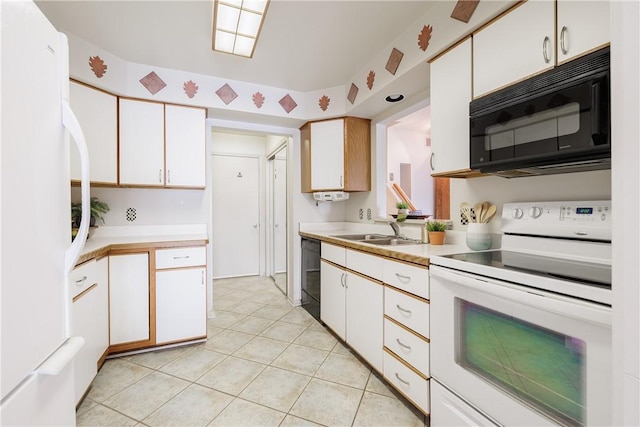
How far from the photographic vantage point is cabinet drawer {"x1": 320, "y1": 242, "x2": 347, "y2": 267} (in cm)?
227

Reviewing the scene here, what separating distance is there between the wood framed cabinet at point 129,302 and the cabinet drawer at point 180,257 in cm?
10

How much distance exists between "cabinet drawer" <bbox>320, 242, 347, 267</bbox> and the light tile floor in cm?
71

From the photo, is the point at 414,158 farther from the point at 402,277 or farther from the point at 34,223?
the point at 34,223


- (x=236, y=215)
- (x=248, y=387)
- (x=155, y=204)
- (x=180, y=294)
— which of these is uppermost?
(x=155, y=204)

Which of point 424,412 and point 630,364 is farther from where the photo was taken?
point 424,412

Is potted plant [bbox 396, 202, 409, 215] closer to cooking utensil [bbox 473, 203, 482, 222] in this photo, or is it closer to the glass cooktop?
cooking utensil [bbox 473, 203, 482, 222]

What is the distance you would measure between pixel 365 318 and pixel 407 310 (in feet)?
1.59

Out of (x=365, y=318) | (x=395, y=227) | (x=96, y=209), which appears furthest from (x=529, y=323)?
(x=96, y=209)

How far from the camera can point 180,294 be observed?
Result: 2.29 meters

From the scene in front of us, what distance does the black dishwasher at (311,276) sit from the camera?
2.81 meters

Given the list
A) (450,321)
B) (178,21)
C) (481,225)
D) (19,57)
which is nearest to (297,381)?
(450,321)

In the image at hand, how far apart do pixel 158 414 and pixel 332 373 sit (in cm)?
107

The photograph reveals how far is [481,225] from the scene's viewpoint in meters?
1.55

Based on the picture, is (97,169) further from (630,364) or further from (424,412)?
(630,364)
